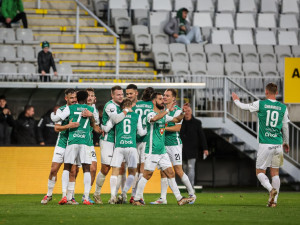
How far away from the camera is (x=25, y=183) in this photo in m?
19.1

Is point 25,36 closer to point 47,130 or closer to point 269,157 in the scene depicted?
point 47,130

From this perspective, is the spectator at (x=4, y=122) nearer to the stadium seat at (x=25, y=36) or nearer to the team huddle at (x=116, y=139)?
the stadium seat at (x=25, y=36)

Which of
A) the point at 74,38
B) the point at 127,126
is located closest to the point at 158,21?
the point at 74,38

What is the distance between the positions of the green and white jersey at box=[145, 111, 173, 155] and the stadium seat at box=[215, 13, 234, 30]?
14.1 metres

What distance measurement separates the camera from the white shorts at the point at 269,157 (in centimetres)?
1379

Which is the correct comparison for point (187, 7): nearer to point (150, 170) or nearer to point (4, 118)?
point (4, 118)

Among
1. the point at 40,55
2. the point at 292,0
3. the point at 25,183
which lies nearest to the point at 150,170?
the point at 25,183

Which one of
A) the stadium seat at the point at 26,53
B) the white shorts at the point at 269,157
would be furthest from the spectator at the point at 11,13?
the white shorts at the point at 269,157

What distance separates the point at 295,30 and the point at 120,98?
15.4m

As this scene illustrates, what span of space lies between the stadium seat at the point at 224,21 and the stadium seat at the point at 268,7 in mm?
1438

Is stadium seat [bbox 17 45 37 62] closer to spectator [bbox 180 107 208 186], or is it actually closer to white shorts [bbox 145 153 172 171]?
spectator [bbox 180 107 208 186]

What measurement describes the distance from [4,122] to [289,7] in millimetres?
12904

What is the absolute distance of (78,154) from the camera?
1380 cm

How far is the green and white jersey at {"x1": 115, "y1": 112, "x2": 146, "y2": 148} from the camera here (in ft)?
45.4
